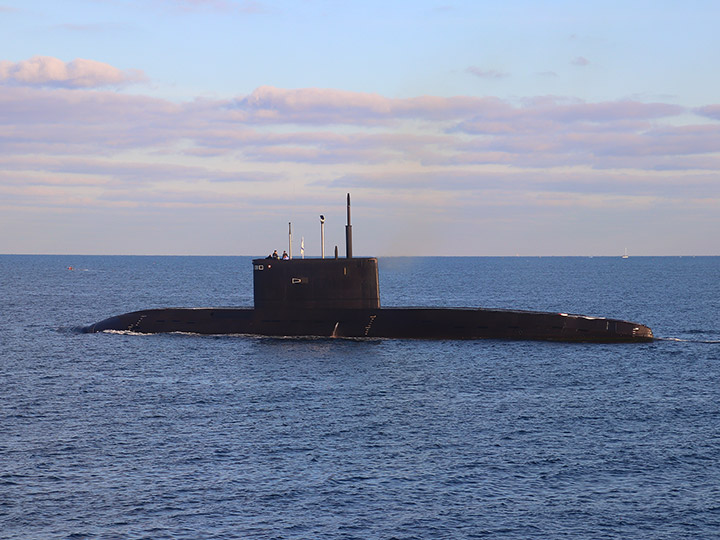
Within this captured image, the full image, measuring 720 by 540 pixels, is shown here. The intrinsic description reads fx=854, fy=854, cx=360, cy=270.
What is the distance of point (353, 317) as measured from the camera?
58250 mm

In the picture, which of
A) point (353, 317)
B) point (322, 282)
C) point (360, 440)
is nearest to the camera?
point (360, 440)

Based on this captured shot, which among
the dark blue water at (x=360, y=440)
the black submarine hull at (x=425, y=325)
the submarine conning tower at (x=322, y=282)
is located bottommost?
the dark blue water at (x=360, y=440)

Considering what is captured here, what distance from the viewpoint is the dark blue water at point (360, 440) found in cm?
2605

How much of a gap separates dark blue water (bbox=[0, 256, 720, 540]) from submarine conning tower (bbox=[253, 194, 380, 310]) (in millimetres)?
2815

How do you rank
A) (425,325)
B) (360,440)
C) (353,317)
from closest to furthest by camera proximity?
(360,440) → (353,317) → (425,325)

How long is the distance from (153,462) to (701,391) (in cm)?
2869

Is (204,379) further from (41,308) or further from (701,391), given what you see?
(41,308)

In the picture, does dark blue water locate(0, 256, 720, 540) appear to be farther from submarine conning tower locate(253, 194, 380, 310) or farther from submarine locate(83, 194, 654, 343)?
submarine conning tower locate(253, 194, 380, 310)

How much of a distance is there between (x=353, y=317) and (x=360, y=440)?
2403 cm

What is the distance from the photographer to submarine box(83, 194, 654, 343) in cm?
5747

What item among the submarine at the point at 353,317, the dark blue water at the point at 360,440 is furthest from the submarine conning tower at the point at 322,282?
the dark blue water at the point at 360,440

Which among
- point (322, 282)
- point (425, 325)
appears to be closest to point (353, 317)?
point (322, 282)

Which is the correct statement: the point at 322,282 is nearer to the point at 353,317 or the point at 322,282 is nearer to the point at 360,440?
the point at 353,317

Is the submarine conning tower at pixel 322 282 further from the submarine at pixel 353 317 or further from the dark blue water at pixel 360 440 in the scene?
the dark blue water at pixel 360 440
